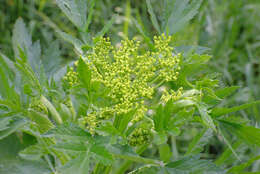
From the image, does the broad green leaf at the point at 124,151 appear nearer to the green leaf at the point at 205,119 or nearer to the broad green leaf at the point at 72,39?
the green leaf at the point at 205,119

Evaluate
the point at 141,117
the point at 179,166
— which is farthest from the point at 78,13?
the point at 179,166

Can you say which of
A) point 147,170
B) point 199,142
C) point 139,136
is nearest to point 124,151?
point 139,136

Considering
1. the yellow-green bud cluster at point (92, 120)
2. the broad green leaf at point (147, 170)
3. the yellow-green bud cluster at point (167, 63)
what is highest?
the yellow-green bud cluster at point (167, 63)

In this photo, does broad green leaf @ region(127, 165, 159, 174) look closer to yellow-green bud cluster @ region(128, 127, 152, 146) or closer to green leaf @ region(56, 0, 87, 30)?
yellow-green bud cluster @ region(128, 127, 152, 146)

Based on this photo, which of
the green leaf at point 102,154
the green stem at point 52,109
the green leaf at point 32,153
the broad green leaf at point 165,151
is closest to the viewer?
the green leaf at point 102,154

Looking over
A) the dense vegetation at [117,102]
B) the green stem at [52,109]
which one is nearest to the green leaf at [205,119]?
the dense vegetation at [117,102]

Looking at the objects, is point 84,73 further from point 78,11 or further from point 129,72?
point 78,11

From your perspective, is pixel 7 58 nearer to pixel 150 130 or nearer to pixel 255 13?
pixel 150 130
